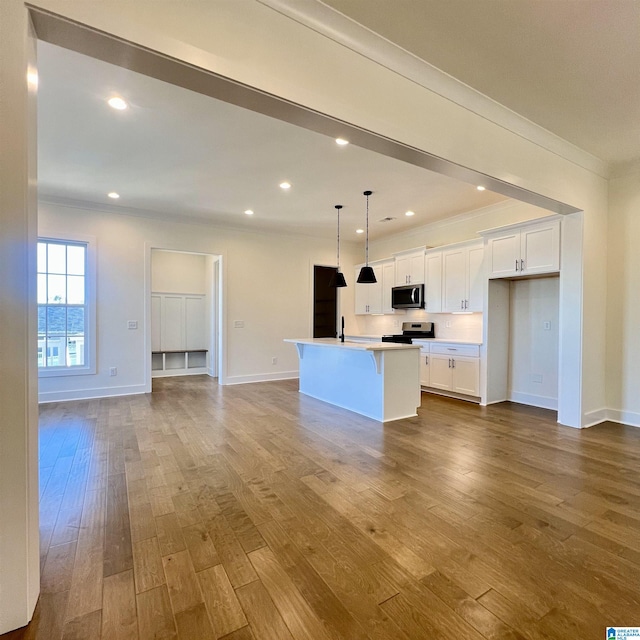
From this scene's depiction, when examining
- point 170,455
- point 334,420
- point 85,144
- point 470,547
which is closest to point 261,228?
point 85,144

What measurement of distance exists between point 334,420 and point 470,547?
8.03ft

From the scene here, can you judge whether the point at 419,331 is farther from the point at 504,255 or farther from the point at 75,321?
the point at 75,321

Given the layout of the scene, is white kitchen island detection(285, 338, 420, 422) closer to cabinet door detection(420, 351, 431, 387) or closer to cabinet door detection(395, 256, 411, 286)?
cabinet door detection(420, 351, 431, 387)

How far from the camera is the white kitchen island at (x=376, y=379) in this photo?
13.9 feet

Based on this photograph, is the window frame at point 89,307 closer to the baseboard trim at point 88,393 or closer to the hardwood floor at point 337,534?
the baseboard trim at point 88,393

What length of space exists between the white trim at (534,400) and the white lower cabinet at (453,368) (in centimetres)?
65

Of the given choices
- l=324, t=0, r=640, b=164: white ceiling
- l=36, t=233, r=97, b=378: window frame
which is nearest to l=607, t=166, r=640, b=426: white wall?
l=324, t=0, r=640, b=164: white ceiling

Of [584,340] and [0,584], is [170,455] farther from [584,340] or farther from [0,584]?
[584,340]

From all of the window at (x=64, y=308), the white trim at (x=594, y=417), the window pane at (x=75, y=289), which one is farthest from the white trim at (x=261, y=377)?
the white trim at (x=594, y=417)

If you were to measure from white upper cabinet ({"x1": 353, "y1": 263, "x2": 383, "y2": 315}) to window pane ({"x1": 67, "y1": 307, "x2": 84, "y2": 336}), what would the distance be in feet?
17.2

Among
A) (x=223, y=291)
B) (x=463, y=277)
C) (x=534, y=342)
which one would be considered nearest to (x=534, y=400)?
(x=534, y=342)

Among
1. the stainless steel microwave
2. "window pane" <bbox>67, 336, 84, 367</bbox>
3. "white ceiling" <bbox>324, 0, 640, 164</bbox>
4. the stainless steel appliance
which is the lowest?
"window pane" <bbox>67, 336, 84, 367</bbox>

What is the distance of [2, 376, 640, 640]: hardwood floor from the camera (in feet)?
4.77

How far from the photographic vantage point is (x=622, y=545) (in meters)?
1.92
